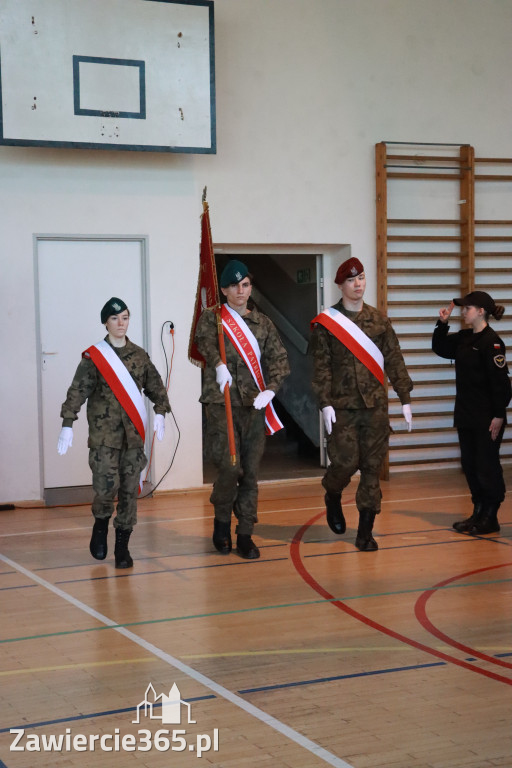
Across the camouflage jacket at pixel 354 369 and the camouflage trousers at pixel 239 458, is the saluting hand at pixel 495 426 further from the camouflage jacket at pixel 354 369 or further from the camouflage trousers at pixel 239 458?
the camouflage trousers at pixel 239 458

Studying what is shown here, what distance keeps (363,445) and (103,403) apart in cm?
144

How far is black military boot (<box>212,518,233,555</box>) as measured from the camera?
5.44 metres

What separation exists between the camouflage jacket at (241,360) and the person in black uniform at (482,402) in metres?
1.16

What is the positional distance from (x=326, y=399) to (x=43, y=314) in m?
2.94

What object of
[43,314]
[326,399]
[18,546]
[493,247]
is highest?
[493,247]

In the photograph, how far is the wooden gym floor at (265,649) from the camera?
9.17 feet

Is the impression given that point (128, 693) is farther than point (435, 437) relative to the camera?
No

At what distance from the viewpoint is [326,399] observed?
17.6 feet

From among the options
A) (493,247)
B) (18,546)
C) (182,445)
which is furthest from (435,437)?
(18,546)

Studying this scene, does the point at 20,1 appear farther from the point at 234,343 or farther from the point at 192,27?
the point at 234,343

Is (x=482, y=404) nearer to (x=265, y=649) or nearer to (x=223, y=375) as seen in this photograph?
(x=223, y=375)

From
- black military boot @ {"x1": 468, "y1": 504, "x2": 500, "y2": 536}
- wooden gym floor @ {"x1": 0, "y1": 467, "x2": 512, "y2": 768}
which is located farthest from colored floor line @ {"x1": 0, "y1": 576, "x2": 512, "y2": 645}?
black military boot @ {"x1": 468, "y1": 504, "x2": 500, "y2": 536}

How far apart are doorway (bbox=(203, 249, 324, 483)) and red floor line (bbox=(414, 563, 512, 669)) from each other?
12.3 ft

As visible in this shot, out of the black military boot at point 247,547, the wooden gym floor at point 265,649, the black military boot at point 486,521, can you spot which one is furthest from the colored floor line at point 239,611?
the black military boot at point 486,521
